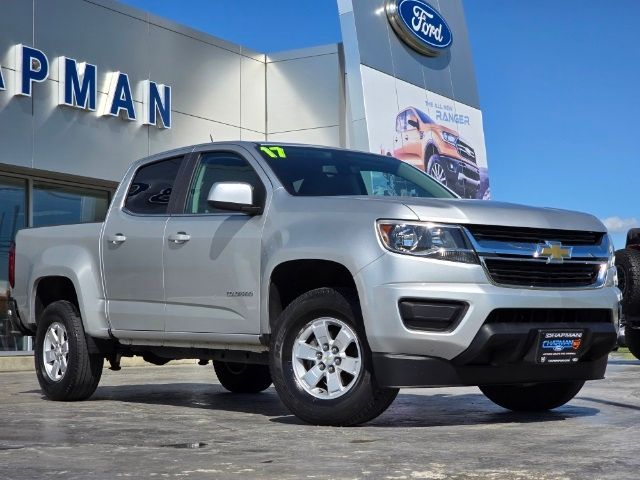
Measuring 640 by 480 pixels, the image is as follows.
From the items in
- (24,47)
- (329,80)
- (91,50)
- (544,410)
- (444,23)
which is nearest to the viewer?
(544,410)

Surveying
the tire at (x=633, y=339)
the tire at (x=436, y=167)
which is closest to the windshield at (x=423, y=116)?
the tire at (x=436, y=167)

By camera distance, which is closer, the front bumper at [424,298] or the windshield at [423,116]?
the front bumper at [424,298]

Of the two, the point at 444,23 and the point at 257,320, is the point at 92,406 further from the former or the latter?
the point at 444,23

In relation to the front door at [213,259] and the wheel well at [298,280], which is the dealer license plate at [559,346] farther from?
the front door at [213,259]

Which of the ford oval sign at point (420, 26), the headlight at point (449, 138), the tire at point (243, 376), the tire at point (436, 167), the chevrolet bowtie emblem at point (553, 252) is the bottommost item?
the tire at point (243, 376)

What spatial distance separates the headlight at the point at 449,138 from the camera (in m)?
25.0

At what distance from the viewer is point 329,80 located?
2191 centimetres

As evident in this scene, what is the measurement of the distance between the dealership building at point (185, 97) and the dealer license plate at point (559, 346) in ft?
27.5

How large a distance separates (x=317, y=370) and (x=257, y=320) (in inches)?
25.2

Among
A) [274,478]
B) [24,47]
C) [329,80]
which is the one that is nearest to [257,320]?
[274,478]

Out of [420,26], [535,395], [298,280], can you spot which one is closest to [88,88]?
[420,26]

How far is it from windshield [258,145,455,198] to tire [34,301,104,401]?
87.0 inches

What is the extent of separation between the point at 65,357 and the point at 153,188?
5.12ft

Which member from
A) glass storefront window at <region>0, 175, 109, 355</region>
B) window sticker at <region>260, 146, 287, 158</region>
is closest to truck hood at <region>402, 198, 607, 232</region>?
window sticker at <region>260, 146, 287, 158</region>
